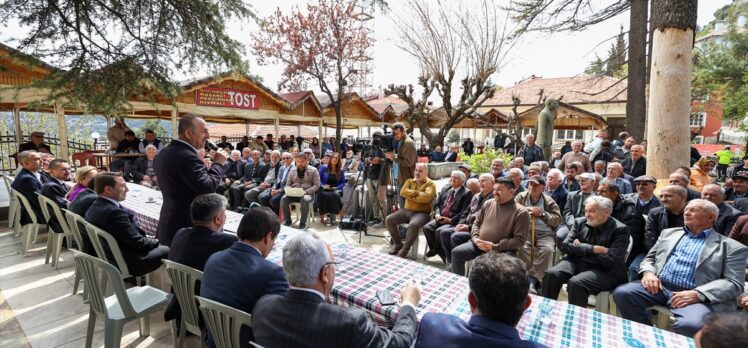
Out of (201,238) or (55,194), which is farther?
(55,194)

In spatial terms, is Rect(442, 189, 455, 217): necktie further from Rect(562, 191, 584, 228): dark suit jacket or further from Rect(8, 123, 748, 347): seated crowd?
A: Rect(562, 191, 584, 228): dark suit jacket

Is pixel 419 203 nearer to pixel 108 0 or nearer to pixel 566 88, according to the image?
pixel 108 0

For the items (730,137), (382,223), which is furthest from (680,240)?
(730,137)

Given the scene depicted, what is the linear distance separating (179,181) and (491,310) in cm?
237

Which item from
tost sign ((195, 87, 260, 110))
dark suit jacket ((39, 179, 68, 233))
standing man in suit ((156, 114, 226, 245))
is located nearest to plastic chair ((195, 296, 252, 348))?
standing man in suit ((156, 114, 226, 245))

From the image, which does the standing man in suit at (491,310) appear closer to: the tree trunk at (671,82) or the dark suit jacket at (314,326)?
the dark suit jacket at (314,326)

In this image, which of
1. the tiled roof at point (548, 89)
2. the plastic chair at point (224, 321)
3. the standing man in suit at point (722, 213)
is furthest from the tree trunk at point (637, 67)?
the tiled roof at point (548, 89)

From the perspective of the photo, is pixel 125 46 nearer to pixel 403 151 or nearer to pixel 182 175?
pixel 182 175

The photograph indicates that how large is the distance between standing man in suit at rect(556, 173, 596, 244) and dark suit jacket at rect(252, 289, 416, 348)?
333 centimetres

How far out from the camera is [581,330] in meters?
1.69

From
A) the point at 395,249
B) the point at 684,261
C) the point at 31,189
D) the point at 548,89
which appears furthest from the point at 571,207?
the point at 548,89

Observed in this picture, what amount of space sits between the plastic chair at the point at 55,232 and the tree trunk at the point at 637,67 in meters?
9.65

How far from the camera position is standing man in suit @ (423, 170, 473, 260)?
4504 mm

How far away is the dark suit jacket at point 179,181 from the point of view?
2646 mm
